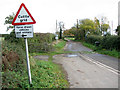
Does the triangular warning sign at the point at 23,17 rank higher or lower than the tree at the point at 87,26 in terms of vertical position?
lower

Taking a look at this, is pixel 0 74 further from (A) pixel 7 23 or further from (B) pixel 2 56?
(A) pixel 7 23

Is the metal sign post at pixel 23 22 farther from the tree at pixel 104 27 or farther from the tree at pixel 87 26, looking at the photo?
the tree at pixel 104 27

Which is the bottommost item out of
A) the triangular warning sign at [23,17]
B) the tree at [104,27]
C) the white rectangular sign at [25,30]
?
the white rectangular sign at [25,30]

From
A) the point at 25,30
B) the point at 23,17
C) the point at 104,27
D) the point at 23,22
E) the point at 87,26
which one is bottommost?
the point at 25,30

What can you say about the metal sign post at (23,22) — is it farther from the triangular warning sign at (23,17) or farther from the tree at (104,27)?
the tree at (104,27)

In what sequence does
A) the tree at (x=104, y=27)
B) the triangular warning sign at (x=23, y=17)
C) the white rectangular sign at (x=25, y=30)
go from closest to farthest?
the triangular warning sign at (x=23, y=17) < the white rectangular sign at (x=25, y=30) < the tree at (x=104, y=27)

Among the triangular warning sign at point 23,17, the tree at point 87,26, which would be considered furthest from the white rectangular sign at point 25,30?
the tree at point 87,26

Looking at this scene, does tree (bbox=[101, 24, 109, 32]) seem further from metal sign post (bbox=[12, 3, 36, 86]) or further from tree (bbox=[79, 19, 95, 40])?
metal sign post (bbox=[12, 3, 36, 86])

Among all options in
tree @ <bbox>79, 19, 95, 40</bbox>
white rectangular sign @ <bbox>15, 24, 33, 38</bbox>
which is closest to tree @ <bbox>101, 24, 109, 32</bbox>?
tree @ <bbox>79, 19, 95, 40</bbox>

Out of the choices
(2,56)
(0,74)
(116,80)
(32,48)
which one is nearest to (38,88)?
(0,74)

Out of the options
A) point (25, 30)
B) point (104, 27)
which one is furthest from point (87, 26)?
point (25, 30)

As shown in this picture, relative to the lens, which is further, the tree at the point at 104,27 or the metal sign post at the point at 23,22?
the tree at the point at 104,27

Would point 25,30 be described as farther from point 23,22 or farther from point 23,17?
point 23,17

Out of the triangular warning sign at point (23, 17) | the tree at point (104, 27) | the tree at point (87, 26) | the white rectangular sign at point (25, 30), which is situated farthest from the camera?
the tree at point (104, 27)
